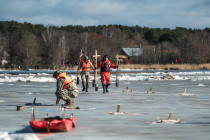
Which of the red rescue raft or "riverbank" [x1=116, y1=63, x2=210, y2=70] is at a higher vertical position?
"riverbank" [x1=116, y1=63, x2=210, y2=70]

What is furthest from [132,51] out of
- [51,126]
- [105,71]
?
[51,126]

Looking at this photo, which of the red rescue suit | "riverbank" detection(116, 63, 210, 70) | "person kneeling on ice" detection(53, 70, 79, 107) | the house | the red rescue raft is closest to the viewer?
the red rescue raft

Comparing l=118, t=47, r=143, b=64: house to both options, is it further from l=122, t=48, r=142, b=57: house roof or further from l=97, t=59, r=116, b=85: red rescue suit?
l=97, t=59, r=116, b=85: red rescue suit

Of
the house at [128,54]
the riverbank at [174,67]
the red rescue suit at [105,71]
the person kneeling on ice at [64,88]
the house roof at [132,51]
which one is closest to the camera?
the person kneeling on ice at [64,88]

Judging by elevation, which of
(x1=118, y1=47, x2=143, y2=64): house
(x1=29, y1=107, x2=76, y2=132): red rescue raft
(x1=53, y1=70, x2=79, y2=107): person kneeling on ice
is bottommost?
(x1=29, y1=107, x2=76, y2=132): red rescue raft

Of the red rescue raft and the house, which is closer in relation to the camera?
the red rescue raft

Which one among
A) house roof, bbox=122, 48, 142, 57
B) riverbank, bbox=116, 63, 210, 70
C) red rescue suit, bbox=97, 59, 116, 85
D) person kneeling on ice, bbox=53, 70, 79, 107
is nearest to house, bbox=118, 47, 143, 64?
house roof, bbox=122, 48, 142, 57

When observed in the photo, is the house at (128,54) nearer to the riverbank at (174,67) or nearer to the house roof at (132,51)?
the house roof at (132,51)

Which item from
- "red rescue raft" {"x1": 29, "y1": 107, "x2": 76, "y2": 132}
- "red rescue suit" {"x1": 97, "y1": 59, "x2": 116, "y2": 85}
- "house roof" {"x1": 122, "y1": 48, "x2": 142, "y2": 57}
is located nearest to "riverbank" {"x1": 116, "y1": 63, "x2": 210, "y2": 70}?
"red rescue suit" {"x1": 97, "y1": 59, "x2": 116, "y2": 85}

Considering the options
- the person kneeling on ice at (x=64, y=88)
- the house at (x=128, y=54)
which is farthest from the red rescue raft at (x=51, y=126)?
the house at (x=128, y=54)

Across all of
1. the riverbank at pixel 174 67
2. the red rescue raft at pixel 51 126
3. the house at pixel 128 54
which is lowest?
the red rescue raft at pixel 51 126

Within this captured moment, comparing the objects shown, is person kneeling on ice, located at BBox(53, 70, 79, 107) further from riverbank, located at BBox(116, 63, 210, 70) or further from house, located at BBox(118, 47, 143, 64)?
house, located at BBox(118, 47, 143, 64)

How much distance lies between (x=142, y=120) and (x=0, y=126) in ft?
12.0

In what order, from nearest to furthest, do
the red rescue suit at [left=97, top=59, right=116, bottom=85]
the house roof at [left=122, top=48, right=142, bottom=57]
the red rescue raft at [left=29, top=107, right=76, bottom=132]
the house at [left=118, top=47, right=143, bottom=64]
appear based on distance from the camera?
the red rescue raft at [left=29, top=107, right=76, bottom=132] → the red rescue suit at [left=97, top=59, right=116, bottom=85] → the house at [left=118, top=47, right=143, bottom=64] → the house roof at [left=122, top=48, right=142, bottom=57]
